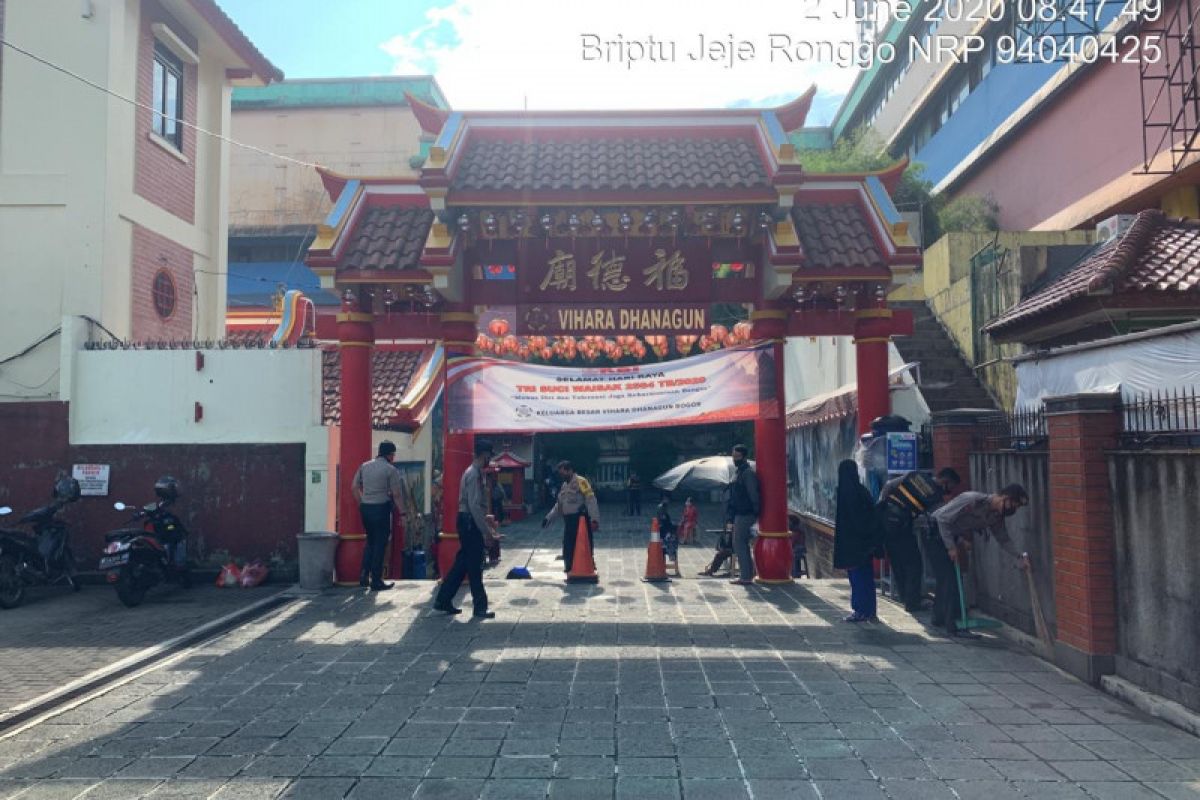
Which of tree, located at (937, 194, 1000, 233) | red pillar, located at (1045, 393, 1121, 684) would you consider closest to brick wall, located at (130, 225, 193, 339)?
red pillar, located at (1045, 393, 1121, 684)

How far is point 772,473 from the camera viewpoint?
1127 centimetres

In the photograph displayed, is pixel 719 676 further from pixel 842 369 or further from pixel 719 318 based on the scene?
pixel 719 318

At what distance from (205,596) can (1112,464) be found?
9.97 metres

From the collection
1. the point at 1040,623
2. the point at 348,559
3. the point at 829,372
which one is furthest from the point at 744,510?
the point at 829,372

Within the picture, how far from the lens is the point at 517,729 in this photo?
5887 millimetres

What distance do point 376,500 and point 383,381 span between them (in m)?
6.57

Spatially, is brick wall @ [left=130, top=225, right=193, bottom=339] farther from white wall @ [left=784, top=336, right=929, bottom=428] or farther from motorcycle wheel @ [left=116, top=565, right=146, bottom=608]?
white wall @ [left=784, top=336, right=929, bottom=428]

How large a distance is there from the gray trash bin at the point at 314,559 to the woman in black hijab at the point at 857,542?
610 centimetres

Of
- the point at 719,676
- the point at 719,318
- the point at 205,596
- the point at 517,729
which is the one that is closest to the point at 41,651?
the point at 205,596

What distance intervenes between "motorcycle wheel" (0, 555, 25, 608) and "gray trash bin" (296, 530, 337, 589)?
3.16 metres

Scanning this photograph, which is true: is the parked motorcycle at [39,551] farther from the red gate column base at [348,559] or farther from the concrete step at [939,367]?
the concrete step at [939,367]

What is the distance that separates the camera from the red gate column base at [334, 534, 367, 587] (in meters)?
11.2

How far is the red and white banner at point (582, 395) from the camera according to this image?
11430 mm


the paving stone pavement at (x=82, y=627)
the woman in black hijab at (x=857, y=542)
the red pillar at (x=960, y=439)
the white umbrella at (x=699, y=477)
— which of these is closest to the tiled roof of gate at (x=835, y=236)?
the red pillar at (x=960, y=439)
